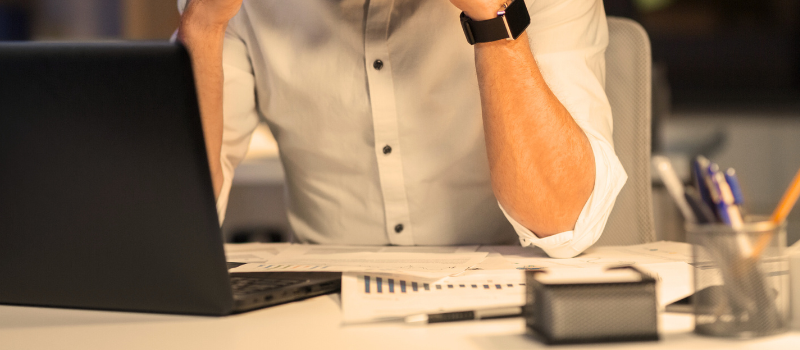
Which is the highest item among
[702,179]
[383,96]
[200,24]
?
[200,24]

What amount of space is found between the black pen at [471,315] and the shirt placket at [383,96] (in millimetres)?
618

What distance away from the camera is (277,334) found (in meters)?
0.53

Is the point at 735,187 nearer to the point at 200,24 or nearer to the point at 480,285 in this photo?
the point at 480,285

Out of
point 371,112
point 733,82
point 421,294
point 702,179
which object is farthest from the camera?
point 733,82

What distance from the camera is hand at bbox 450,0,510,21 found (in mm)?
888

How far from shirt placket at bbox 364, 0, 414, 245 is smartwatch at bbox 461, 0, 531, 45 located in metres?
0.25

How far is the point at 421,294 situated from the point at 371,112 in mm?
565

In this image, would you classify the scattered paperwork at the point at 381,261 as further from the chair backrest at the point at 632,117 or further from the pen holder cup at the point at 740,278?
the chair backrest at the point at 632,117

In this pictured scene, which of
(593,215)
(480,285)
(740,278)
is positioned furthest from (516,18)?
(740,278)

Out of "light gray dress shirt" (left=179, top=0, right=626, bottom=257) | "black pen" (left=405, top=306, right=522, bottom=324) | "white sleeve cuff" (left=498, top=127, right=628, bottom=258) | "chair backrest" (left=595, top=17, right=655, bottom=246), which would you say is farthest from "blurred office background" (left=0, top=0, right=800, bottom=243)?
"black pen" (left=405, top=306, right=522, bottom=324)

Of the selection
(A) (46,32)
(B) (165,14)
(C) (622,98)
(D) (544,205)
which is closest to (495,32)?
(D) (544,205)

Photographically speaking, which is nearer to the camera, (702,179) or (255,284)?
(702,179)

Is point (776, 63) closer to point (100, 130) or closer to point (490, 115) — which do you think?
point (490, 115)

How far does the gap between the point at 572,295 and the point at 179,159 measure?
0.30 metres
